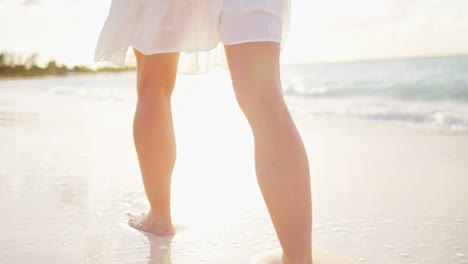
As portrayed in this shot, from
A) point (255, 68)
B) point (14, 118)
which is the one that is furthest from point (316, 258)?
point (14, 118)

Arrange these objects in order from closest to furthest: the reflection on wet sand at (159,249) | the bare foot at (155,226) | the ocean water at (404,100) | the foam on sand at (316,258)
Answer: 1. the foam on sand at (316,258)
2. the reflection on wet sand at (159,249)
3. the bare foot at (155,226)
4. the ocean water at (404,100)

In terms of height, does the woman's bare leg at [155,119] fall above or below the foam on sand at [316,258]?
above

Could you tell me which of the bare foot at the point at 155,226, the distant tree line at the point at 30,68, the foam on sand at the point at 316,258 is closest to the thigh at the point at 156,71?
the bare foot at the point at 155,226

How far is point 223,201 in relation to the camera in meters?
2.24

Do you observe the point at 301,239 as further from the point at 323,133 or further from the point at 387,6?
the point at 387,6

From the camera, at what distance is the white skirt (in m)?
1.24

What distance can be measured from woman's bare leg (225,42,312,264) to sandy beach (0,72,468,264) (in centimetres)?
36

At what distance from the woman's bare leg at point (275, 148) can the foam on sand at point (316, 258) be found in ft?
0.56

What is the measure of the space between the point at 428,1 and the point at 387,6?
4.52 feet

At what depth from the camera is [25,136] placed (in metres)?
4.36

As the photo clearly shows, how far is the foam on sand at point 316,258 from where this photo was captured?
147cm

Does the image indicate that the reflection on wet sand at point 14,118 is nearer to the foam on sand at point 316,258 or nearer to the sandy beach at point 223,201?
the sandy beach at point 223,201

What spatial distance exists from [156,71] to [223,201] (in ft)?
2.34

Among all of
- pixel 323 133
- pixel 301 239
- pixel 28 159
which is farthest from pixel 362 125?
pixel 301 239
